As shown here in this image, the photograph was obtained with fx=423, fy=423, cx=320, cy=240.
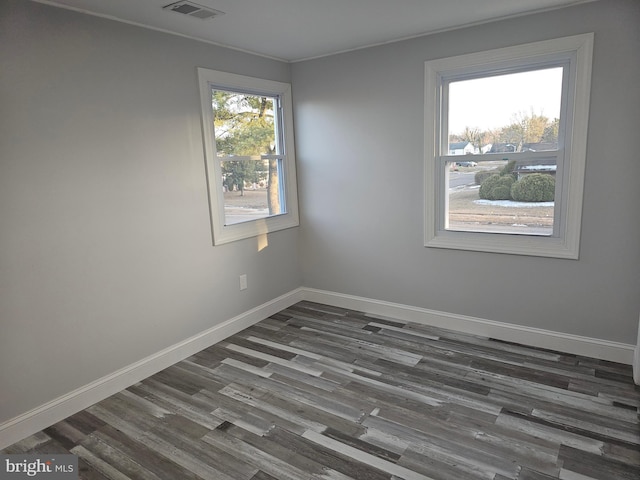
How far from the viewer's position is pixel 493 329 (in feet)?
11.1

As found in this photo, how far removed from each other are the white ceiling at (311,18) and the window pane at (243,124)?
0.43 meters

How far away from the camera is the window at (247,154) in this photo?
3.35 meters

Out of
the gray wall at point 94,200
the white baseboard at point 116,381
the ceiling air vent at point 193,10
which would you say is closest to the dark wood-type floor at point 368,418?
the white baseboard at point 116,381

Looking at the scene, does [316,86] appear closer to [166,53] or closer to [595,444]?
[166,53]

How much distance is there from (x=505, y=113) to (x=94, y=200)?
114 inches

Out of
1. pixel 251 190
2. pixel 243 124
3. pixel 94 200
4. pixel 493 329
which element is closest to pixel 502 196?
pixel 493 329

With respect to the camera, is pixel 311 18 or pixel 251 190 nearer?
pixel 311 18

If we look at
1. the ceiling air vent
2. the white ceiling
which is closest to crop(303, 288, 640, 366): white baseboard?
the white ceiling

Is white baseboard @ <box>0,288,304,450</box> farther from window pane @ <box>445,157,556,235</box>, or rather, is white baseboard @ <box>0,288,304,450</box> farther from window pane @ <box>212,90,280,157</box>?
window pane @ <box>445,157,556,235</box>

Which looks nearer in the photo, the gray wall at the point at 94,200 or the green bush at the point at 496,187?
the gray wall at the point at 94,200

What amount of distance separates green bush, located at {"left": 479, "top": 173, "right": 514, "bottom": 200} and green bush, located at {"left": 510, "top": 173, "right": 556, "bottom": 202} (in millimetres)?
42

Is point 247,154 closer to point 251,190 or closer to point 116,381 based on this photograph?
point 251,190

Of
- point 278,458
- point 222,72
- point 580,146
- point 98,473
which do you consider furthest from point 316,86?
point 98,473

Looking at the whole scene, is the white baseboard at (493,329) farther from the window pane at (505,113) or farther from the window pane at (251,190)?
the window pane at (505,113)
